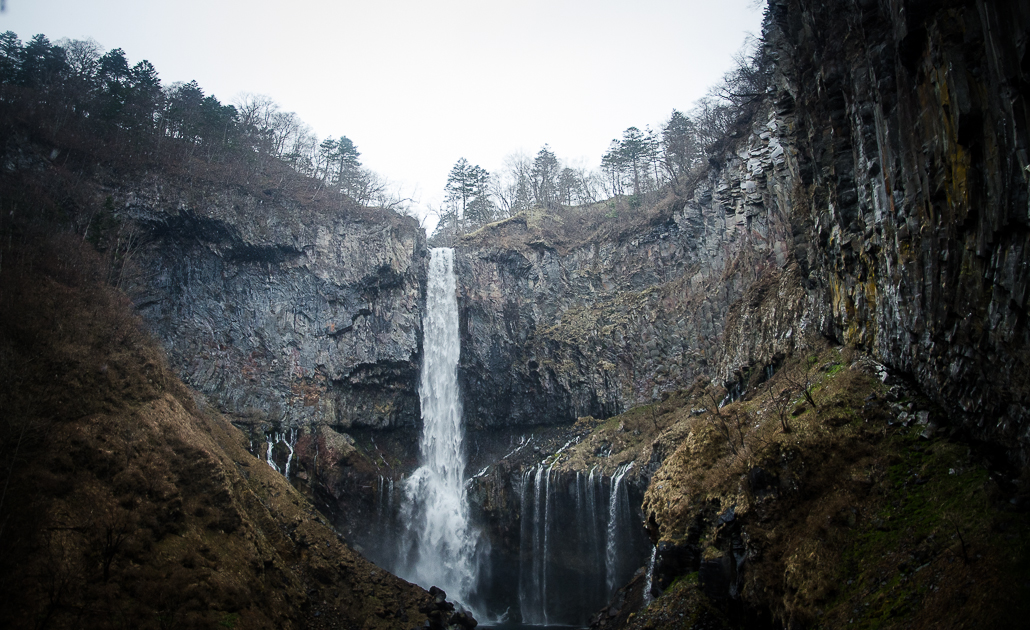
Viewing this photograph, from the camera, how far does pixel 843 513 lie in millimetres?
9297

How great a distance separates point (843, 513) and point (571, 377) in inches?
938

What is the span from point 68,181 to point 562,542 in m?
30.0

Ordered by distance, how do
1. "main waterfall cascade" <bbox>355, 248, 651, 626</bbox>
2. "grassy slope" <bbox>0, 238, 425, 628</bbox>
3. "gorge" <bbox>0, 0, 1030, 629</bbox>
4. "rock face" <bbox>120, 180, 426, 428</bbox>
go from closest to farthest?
"gorge" <bbox>0, 0, 1030, 629</bbox> < "grassy slope" <bbox>0, 238, 425, 628</bbox> < "main waterfall cascade" <bbox>355, 248, 651, 626</bbox> < "rock face" <bbox>120, 180, 426, 428</bbox>

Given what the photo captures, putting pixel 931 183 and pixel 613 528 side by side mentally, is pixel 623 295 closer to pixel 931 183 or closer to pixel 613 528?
pixel 613 528

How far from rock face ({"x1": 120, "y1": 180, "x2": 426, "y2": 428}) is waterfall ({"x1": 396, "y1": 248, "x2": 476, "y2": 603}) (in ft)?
3.57

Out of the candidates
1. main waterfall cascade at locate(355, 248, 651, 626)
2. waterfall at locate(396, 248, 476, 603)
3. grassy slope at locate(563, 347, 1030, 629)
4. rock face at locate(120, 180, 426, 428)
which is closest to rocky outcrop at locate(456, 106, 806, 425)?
waterfall at locate(396, 248, 476, 603)

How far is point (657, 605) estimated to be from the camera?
13.0 metres

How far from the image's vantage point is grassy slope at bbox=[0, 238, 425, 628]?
11938mm

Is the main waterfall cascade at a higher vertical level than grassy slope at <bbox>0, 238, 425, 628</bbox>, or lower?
lower

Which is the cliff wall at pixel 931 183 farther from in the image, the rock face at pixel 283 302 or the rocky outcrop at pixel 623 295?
the rock face at pixel 283 302

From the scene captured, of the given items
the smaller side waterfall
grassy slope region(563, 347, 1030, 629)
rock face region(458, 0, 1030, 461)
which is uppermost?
rock face region(458, 0, 1030, 461)

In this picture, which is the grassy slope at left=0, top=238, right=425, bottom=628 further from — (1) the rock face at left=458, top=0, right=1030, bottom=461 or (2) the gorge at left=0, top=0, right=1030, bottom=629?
(1) the rock face at left=458, top=0, right=1030, bottom=461

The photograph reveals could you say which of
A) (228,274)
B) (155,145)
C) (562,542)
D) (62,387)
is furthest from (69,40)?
(562,542)

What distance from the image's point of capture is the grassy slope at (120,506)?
11938 millimetres
